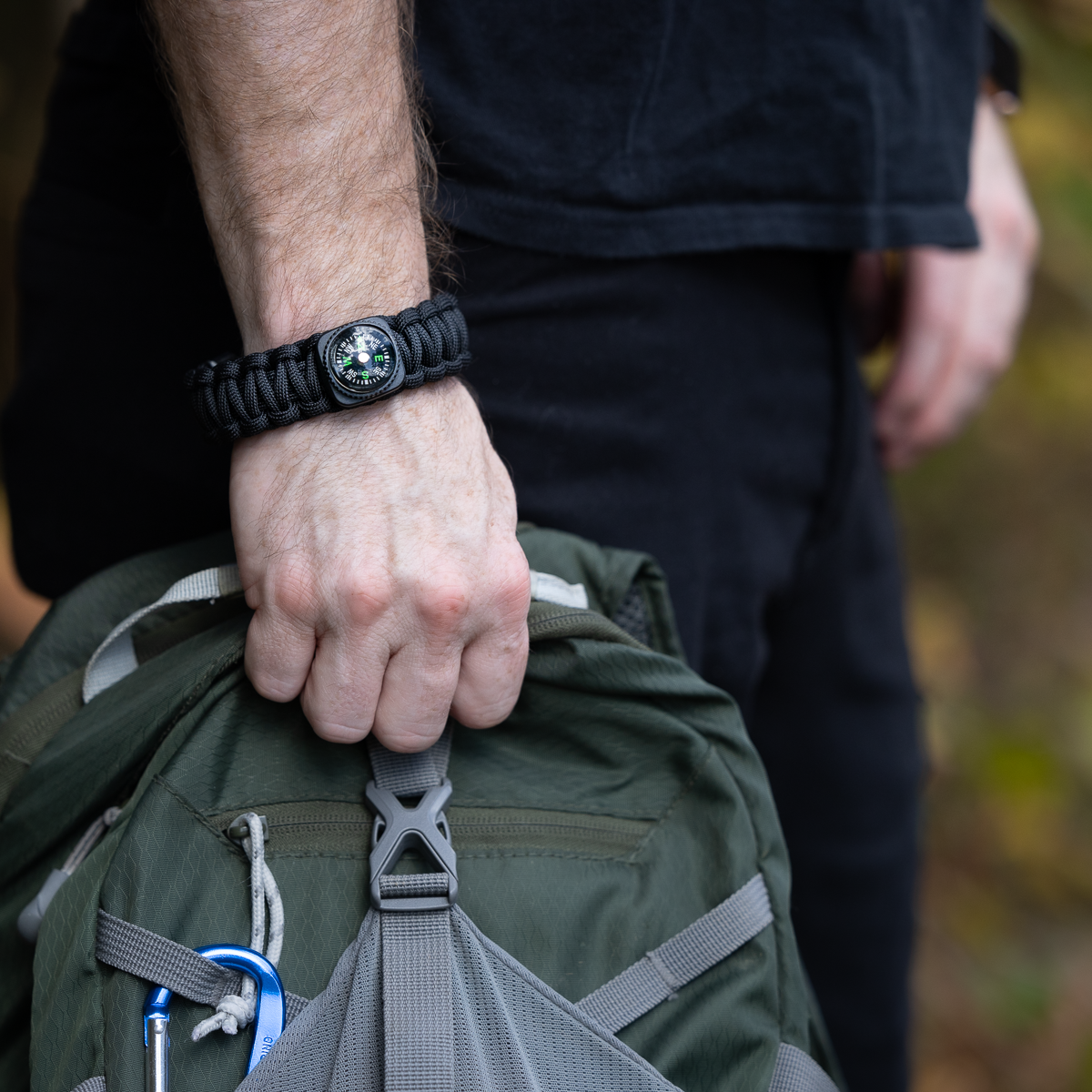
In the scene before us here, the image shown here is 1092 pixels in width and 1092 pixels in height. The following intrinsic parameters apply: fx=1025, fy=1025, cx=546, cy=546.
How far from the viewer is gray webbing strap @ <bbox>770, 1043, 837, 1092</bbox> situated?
781 mm

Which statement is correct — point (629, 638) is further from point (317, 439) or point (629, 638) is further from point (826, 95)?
point (826, 95)

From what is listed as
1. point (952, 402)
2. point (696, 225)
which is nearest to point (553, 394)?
point (696, 225)

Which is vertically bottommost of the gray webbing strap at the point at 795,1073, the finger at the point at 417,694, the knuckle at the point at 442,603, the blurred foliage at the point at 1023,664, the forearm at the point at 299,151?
the blurred foliage at the point at 1023,664

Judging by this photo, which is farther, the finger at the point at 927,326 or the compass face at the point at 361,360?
the finger at the point at 927,326

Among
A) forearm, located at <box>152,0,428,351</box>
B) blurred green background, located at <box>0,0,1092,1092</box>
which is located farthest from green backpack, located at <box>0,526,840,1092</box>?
blurred green background, located at <box>0,0,1092,1092</box>

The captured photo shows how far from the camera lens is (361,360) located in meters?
0.68

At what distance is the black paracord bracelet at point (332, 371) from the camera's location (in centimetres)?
68

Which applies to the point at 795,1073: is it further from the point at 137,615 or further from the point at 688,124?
the point at 688,124

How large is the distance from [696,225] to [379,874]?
0.59 meters

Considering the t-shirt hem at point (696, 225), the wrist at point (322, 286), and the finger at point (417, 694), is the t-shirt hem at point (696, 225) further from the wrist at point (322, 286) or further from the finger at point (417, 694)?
the finger at point (417, 694)

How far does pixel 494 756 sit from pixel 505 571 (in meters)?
0.17

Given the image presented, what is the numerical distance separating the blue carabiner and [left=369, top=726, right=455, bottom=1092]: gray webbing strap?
73 mm

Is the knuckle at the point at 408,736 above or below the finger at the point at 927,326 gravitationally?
above

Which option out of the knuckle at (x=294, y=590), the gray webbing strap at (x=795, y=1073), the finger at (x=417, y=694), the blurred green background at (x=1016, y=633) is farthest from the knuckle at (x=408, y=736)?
the blurred green background at (x=1016, y=633)
